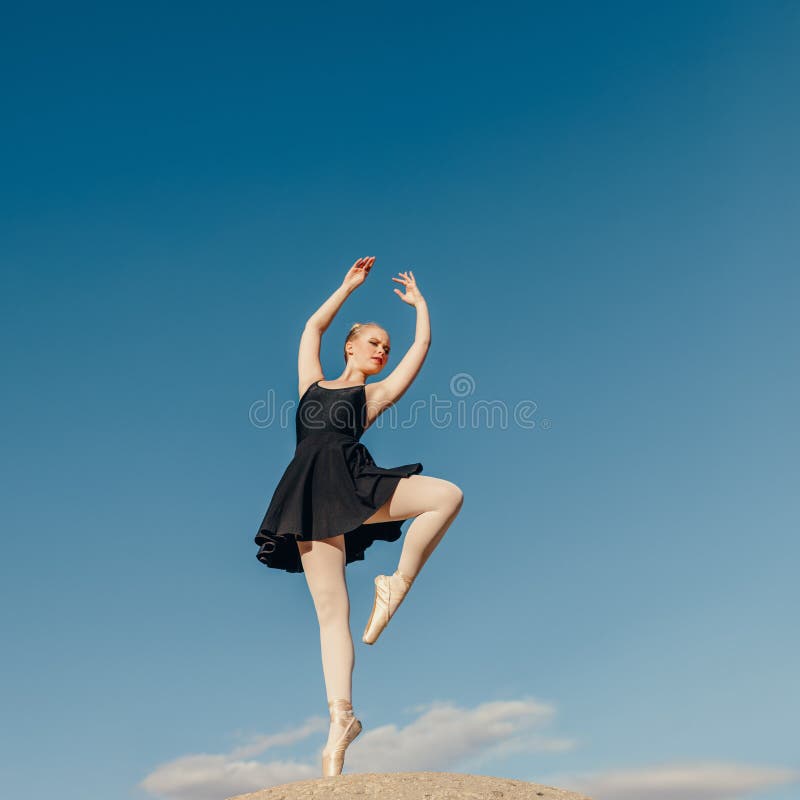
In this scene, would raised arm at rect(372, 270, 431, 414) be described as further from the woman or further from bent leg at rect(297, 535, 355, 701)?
bent leg at rect(297, 535, 355, 701)

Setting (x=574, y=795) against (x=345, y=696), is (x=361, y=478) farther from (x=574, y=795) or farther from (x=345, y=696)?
(x=574, y=795)

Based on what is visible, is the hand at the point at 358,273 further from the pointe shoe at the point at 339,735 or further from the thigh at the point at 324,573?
the pointe shoe at the point at 339,735

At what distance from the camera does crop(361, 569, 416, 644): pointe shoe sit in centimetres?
863

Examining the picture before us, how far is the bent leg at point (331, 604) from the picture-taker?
28.1 ft

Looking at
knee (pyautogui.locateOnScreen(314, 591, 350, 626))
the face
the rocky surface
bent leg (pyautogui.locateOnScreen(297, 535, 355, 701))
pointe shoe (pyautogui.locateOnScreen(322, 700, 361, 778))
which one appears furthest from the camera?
the face

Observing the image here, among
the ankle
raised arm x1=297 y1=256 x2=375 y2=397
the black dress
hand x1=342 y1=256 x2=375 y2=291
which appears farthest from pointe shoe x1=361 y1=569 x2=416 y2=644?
hand x1=342 y1=256 x2=375 y2=291

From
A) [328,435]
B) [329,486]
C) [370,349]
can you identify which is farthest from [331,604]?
[370,349]

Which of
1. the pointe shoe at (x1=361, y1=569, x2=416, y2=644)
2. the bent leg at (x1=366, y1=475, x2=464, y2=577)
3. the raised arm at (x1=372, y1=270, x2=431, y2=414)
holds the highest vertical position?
the raised arm at (x1=372, y1=270, x2=431, y2=414)

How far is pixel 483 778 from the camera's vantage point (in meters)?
8.05

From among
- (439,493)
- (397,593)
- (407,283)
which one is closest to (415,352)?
(407,283)

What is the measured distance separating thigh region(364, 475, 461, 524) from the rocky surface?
82.7 inches

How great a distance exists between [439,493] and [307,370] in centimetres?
190

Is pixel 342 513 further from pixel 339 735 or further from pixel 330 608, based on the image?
pixel 339 735

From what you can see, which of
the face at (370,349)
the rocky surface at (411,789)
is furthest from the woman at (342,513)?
the rocky surface at (411,789)
